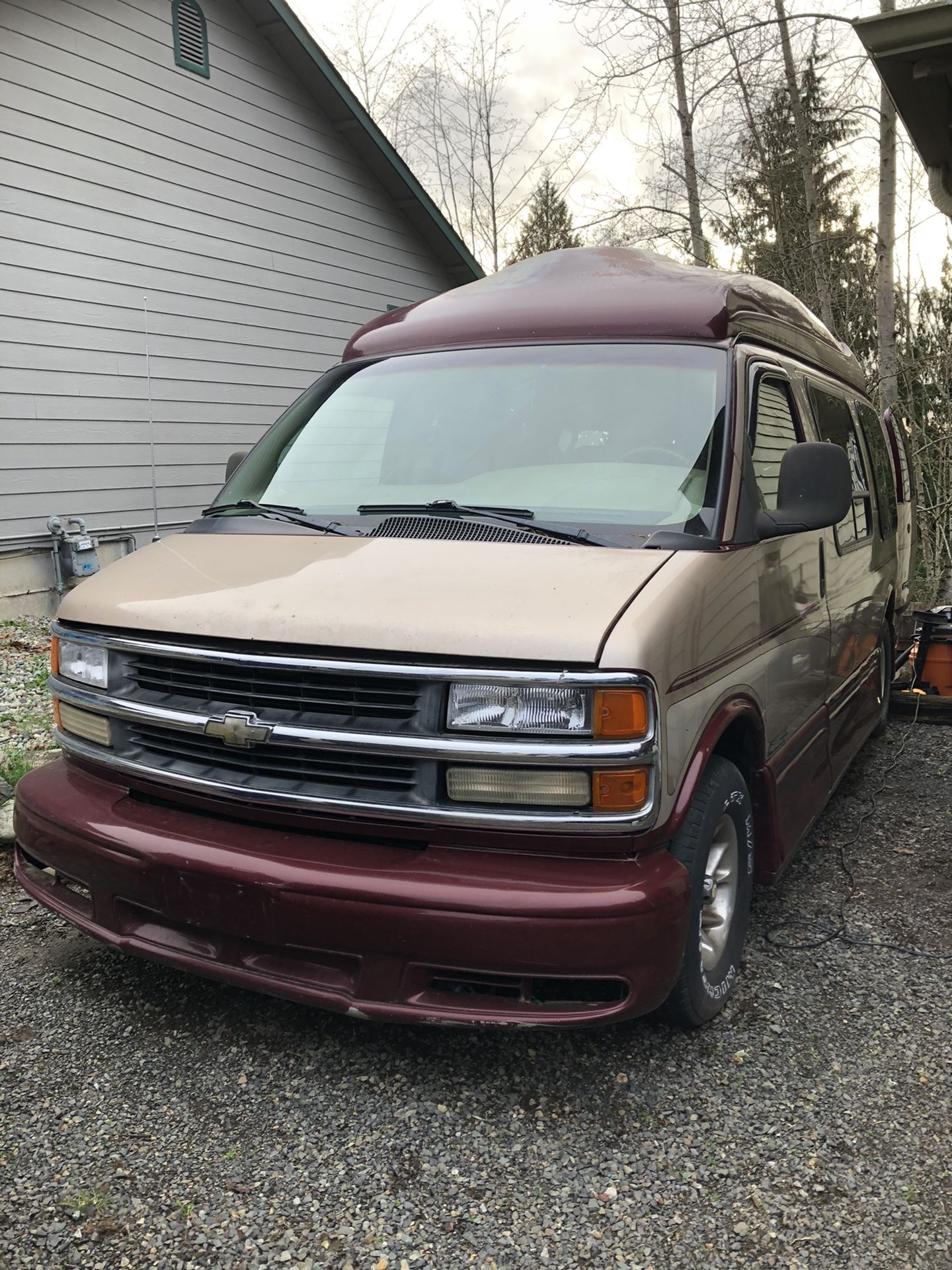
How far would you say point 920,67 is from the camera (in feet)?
15.5

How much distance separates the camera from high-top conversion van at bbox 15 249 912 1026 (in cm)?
246

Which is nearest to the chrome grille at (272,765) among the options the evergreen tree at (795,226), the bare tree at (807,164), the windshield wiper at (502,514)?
the windshield wiper at (502,514)

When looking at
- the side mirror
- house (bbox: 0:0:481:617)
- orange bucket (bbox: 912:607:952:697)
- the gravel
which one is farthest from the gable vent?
the side mirror

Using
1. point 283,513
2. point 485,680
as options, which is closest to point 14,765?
point 283,513

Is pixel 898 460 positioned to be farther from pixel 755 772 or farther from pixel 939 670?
pixel 755 772

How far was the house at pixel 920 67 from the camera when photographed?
4371mm

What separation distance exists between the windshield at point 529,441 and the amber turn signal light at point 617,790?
87 centimetres

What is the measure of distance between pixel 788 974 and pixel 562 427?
198 centimetres

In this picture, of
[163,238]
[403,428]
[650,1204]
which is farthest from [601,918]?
[163,238]

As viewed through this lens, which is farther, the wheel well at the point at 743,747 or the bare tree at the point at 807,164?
the bare tree at the point at 807,164

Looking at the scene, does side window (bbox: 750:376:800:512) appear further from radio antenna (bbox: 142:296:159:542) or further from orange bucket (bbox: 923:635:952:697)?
radio antenna (bbox: 142:296:159:542)

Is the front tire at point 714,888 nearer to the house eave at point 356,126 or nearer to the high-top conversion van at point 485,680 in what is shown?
the high-top conversion van at point 485,680

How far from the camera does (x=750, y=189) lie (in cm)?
1753

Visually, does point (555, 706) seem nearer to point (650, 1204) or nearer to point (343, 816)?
point (343, 816)
